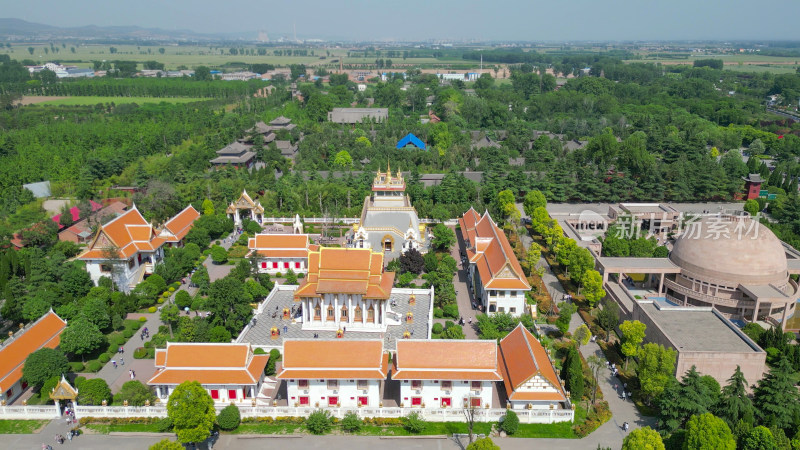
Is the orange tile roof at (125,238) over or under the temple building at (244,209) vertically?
over

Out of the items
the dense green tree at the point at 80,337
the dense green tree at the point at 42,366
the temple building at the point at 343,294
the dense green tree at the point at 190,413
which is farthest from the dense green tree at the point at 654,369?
the dense green tree at the point at 42,366

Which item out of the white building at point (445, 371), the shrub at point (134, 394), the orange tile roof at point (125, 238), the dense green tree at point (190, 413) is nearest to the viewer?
the dense green tree at point (190, 413)

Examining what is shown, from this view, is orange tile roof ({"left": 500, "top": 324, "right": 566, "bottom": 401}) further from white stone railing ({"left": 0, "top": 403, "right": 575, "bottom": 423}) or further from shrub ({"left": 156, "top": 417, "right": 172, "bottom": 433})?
shrub ({"left": 156, "top": 417, "right": 172, "bottom": 433})

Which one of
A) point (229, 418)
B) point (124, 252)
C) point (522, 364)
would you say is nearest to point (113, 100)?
point (124, 252)

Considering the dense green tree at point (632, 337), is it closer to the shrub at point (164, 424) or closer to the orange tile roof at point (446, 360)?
the orange tile roof at point (446, 360)

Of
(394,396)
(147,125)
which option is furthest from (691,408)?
(147,125)

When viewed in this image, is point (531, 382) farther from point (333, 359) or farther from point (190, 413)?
point (190, 413)
